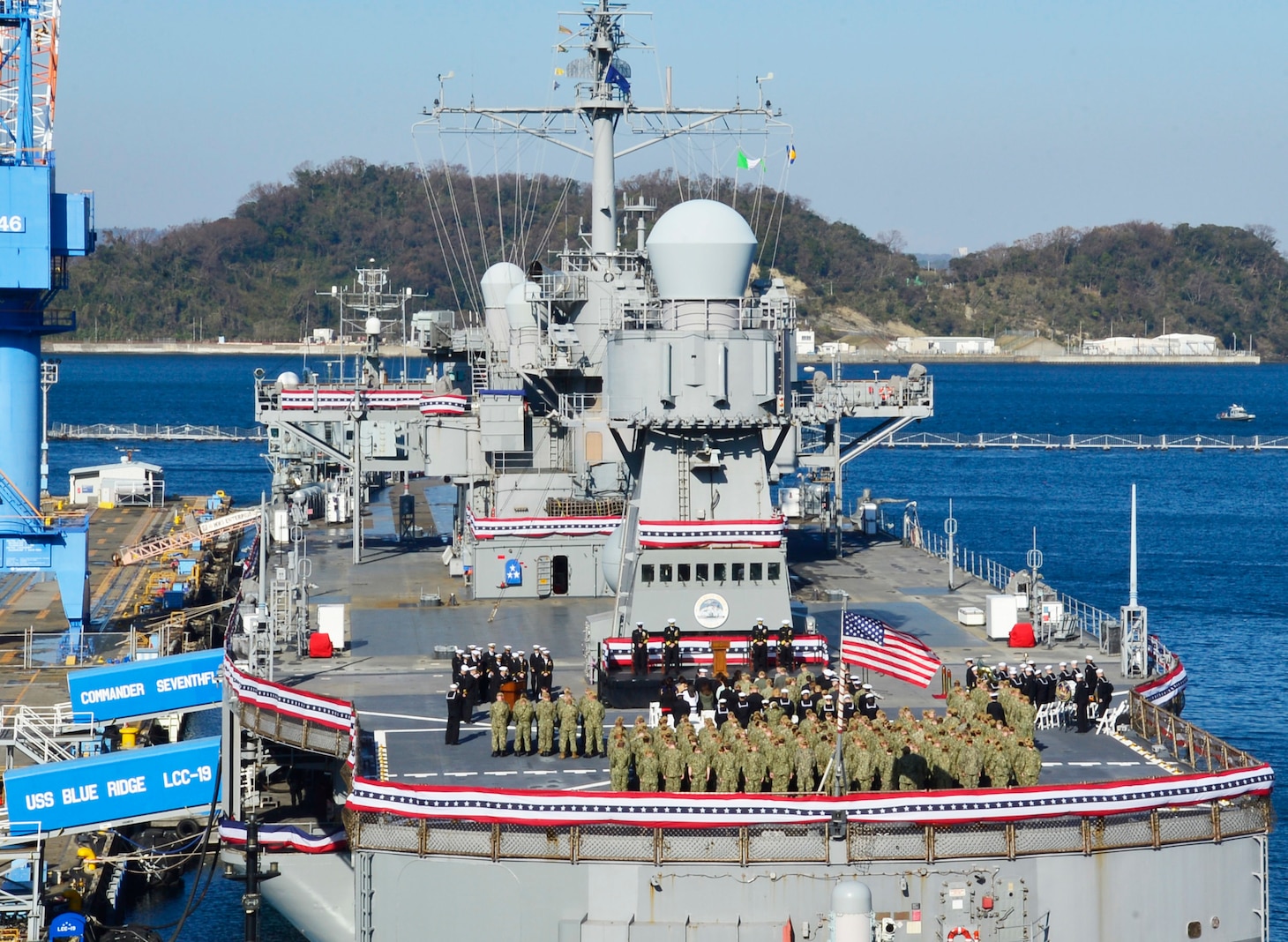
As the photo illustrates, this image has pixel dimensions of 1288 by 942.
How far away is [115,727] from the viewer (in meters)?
42.6

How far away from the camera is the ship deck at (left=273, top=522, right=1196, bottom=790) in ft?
95.5

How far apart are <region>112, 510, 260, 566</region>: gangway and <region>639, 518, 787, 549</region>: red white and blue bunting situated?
103 ft

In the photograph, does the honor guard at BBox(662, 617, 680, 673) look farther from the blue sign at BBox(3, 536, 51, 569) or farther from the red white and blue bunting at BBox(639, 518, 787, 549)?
the blue sign at BBox(3, 536, 51, 569)

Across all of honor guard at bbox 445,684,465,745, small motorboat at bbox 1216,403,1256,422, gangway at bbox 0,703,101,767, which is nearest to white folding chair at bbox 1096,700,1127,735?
honor guard at bbox 445,684,465,745

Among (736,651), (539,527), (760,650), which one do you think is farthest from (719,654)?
(539,527)

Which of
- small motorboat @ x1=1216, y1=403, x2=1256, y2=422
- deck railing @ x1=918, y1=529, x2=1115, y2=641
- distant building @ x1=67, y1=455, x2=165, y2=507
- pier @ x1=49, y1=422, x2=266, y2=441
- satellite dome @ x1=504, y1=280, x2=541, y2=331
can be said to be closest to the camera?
deck railing @ x1=918, y1=529, x2=1115, y2=641

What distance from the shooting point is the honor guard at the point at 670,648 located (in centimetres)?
3381

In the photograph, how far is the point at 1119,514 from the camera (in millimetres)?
99125

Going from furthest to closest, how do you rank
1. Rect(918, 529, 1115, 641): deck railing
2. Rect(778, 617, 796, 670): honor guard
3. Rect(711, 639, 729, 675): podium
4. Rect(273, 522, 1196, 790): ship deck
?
Rect(918, 529, 1115, 641): deck railing, Rect(711, 639, 729, 675): podium, Rect(778, 617, 796, 670): honor guard, Rect(273, 522, 1196, 790): ship deck

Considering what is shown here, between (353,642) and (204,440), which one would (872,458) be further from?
(353,642)

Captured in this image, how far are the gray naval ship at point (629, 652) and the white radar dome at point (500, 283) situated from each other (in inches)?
4.5

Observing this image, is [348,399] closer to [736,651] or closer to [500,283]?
[500,283]

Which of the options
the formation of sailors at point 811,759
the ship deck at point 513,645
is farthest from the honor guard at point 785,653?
the formation of sailors at point 811,759

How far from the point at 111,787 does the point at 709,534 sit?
12.2 meters
